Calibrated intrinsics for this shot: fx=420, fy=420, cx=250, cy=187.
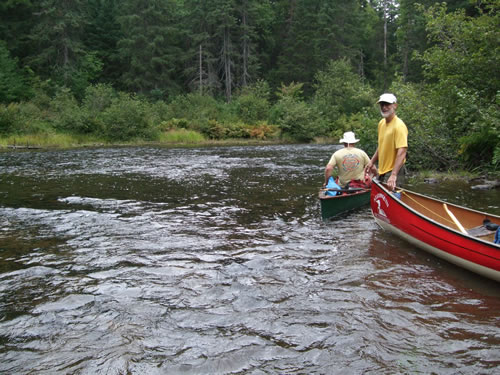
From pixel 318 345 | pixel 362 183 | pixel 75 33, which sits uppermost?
pixel 75 33

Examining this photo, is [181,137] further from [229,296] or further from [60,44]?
[229,296]

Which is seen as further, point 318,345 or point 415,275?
point 415,275

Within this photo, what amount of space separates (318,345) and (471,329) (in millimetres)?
1540

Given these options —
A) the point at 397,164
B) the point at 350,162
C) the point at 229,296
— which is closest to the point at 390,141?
the point at 397,164

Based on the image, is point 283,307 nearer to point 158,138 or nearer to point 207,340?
point 207,340

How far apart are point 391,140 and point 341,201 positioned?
1.98 m

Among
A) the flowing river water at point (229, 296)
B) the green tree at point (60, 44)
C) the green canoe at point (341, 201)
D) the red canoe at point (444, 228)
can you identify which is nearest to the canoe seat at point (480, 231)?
the red canoe at point (444, 228)

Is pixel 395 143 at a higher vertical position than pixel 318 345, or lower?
higher

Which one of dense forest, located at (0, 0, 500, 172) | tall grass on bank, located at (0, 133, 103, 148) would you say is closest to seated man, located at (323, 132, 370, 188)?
dense forest, located at (0, 0, 500, 172)

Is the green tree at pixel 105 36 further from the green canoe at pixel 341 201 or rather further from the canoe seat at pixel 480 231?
the canoe seat at pixel 480 231

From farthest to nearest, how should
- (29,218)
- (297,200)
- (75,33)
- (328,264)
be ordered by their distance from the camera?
1. (75,33)
2. (297,200)
3. (29,218)
4. (328,264)

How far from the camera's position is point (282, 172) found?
15.8 metres

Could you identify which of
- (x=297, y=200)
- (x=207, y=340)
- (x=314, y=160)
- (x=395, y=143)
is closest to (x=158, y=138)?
(x=314, y=160)

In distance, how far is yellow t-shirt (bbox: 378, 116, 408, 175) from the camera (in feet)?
21.9
